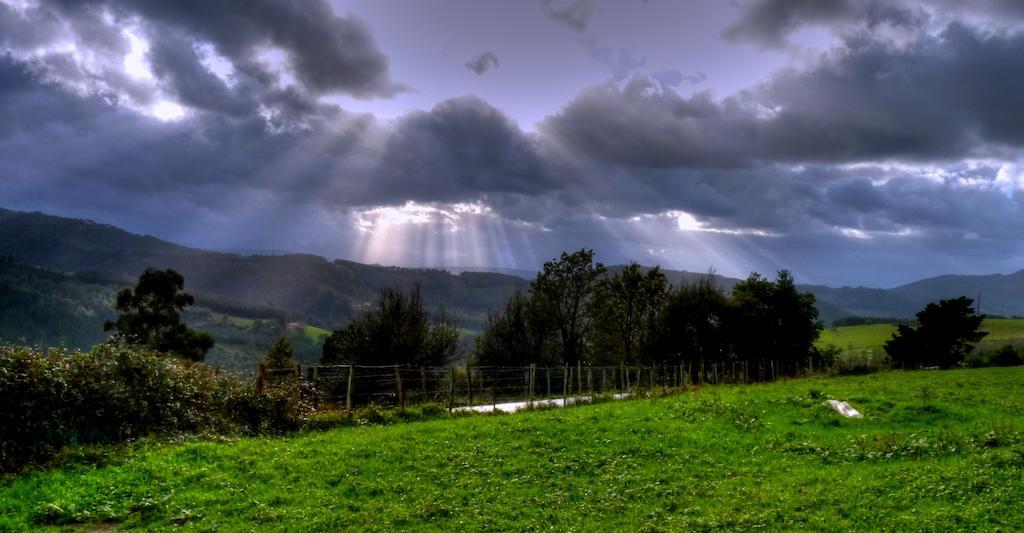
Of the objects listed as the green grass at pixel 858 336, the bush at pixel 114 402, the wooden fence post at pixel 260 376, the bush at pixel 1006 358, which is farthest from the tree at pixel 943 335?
the green grass at pixel 858 336

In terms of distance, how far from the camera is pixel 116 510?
14531mm

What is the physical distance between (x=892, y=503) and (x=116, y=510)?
17436 mm

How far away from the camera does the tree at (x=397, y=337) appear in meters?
61.2

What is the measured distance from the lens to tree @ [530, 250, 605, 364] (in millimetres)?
83812

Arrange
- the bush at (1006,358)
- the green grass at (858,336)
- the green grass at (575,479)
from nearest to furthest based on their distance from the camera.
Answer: the green grass at (575,479) → the bush at (1006,358) → the green grass at (858,336)

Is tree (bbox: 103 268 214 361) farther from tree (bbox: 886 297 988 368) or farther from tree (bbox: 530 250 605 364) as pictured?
tree (bbox: 886 297 988 368)

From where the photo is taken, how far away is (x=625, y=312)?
277 feet

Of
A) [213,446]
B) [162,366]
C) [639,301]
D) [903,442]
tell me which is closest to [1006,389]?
[903,442]

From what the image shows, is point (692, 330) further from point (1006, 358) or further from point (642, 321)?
point (1006, 358)

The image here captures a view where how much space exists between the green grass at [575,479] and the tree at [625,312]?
5773cm

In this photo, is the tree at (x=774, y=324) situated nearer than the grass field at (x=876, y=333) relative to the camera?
Yes

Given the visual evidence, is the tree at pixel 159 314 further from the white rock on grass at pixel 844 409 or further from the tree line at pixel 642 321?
the white rock on grass at pixel 844 409

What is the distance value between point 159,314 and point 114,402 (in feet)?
185

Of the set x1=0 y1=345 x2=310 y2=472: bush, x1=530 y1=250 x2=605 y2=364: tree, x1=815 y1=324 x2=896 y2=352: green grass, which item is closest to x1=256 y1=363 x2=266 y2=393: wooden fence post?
x1=0 y1=345 x2=310 y2=472: bush
